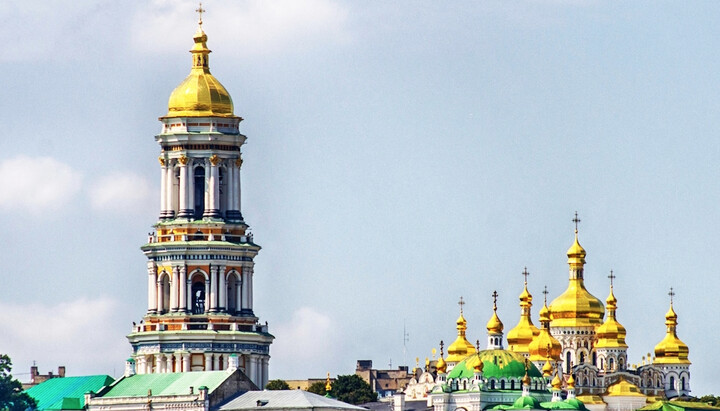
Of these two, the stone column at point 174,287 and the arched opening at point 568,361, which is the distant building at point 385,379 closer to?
the arched opening at point 568,361

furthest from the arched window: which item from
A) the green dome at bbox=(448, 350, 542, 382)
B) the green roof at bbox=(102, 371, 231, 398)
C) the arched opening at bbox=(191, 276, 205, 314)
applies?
the green dome at bbox=(448, 350, 542, 382)

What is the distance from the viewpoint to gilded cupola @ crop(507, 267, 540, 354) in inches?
6033

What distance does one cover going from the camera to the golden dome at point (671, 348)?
Result: 155m

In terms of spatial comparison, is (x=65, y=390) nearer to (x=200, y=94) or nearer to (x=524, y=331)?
(x=200, y=94)

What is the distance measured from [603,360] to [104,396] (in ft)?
131

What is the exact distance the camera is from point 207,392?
116438mm

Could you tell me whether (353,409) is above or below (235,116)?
below

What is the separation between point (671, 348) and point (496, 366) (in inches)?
801

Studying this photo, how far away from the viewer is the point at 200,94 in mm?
124500

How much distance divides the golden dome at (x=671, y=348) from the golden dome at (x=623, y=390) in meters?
4.22

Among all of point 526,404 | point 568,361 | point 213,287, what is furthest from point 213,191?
point 568,361

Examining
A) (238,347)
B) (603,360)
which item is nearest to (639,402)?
(603,360)

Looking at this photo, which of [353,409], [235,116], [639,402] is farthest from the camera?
[639,402]

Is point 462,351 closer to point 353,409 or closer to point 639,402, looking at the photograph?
point 639,402
